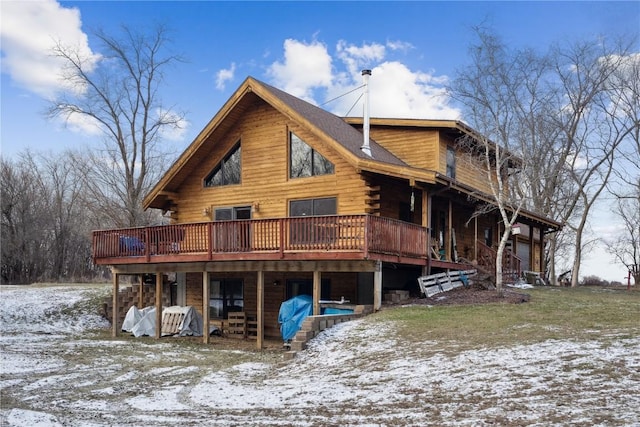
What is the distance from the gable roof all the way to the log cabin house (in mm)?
46

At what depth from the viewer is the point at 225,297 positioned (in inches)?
877

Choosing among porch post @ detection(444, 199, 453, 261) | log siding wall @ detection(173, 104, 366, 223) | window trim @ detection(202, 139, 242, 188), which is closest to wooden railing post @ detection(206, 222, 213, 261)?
log siding wall @ detection(173, 104, 366, 223)

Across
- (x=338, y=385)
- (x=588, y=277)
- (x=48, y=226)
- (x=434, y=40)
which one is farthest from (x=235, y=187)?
(x=588, y=277)

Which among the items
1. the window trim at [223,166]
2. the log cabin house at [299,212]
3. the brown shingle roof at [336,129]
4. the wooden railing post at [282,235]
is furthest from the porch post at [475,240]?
the wooden railing post at [282,235]

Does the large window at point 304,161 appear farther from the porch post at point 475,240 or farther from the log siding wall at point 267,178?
the porch post at point 475,240

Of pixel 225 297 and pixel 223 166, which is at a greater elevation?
pixel 223 166

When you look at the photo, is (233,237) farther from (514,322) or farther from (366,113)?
(514,322)

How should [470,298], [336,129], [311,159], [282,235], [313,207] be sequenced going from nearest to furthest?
[282,235] < [470,298] < [313,207] < [311,159] < [336,129]

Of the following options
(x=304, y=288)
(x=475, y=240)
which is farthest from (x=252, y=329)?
(x=475, y=240)

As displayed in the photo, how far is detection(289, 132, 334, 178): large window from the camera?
2006cm

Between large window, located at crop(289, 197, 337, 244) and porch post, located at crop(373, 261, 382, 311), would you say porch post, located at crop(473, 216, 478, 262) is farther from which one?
large window, located at crop(289, 197, 337, 244)

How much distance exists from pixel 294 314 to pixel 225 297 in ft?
17.8

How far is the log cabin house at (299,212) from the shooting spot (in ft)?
55.0

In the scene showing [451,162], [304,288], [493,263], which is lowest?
[304,288]
